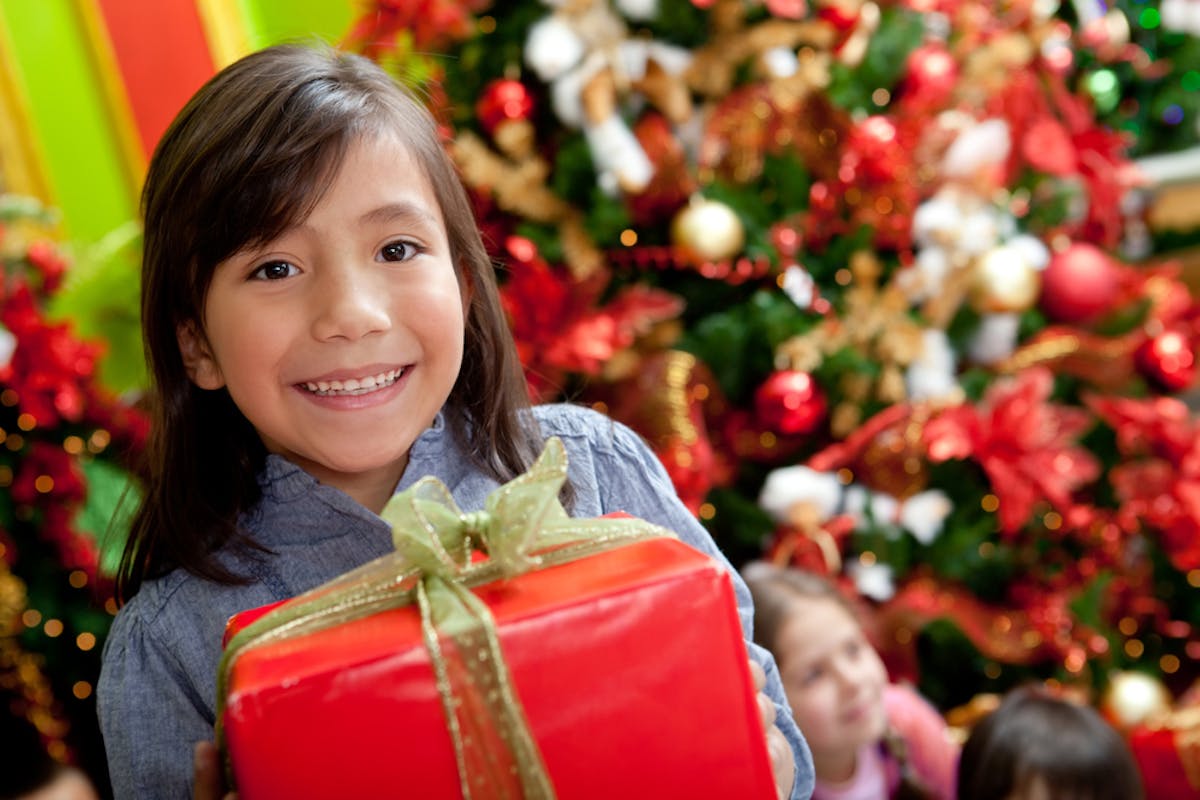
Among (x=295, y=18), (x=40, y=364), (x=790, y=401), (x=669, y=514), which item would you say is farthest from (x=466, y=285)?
(x=295, y=18)

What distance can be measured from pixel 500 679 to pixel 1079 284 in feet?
5.73

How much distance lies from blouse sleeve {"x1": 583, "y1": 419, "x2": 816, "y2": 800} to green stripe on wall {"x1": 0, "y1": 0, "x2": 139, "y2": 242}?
2015 millimetres

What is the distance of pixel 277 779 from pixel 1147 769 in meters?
1.71

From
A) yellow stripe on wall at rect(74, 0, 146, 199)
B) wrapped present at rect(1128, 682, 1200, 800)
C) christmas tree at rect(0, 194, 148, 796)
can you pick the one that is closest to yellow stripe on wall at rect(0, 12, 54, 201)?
yellow stripe on wall at rect(74, 0, 146, 199)

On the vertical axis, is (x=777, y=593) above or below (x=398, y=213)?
below

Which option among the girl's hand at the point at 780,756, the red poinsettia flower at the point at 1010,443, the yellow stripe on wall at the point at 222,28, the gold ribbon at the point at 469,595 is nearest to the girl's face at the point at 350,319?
the gold ribbon at the point at 469,595

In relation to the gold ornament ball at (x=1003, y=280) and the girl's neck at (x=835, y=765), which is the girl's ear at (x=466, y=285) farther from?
the gold ornament ball at (x=1003, y=280)

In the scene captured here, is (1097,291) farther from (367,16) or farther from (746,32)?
(367,16)

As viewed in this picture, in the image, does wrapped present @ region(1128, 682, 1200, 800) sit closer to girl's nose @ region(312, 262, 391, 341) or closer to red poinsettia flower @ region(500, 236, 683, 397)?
red poinsettia flower @ region(500, 236, 683, 397)

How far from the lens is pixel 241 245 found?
0.85 meters

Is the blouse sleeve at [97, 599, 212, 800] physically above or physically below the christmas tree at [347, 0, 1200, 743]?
above

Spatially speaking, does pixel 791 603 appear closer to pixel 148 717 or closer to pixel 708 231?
pixel 708 231

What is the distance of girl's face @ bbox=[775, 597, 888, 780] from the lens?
1558 mm

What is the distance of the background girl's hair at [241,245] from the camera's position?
0.84m
